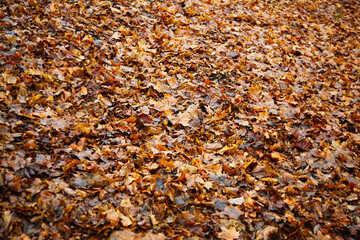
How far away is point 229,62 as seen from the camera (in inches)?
172

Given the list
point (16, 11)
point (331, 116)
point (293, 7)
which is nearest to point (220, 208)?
point (331, 116)

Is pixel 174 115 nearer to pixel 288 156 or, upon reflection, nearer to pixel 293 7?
pixel 288 156

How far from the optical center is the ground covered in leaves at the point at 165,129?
229 cm

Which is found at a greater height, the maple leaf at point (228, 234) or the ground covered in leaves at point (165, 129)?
the ground covered in leaves at point (165, 129)

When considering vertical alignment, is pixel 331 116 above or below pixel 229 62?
below

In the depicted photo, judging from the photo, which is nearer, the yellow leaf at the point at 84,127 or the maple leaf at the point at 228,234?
the maple leaf at the point at 228,234

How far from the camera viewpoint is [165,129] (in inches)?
124

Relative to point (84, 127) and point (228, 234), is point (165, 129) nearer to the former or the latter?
point (84, 127)

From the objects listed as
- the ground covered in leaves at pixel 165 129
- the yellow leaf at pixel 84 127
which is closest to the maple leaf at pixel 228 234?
the ground covered in leaves at pixel 165 129

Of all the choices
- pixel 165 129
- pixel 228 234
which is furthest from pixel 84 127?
pixel 228 234

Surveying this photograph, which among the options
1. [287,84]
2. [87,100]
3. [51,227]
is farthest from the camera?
[287,84]

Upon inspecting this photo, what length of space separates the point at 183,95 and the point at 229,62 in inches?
52.3

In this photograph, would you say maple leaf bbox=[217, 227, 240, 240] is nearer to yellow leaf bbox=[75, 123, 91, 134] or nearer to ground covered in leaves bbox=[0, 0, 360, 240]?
ground covered in leaves bbox=[0, 0, 360, 240]

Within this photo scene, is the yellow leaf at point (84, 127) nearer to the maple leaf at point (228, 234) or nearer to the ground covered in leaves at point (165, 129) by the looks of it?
the ground covered in leaves at point (165, 129)
